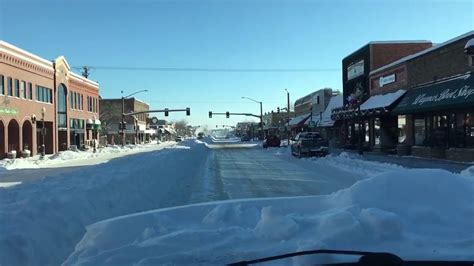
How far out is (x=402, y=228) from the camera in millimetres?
4668

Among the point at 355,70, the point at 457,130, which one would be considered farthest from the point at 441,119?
the point at 355,70

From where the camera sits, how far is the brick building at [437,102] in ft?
89.4

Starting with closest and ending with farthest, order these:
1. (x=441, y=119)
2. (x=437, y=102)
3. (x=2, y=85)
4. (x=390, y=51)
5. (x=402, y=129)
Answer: (x=437, y=102), (x=441, y=119), (x=402, y=129), (x=2, y=85), (x=390, y=51)

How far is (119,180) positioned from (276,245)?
1113 cm

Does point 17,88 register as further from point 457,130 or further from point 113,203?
point 113,203

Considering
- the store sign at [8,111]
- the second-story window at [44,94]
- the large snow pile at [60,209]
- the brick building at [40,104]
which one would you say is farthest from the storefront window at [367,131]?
the large snow pile at [60,209]

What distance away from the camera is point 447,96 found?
1101 inches

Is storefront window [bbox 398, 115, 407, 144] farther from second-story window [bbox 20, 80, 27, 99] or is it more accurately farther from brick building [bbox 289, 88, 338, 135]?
second-story window [bbox 20, 80, 27, 99]

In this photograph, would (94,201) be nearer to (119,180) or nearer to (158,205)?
(158,205)

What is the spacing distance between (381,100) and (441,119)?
29.2 ft

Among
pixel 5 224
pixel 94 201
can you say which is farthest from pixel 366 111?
pixel 5 224

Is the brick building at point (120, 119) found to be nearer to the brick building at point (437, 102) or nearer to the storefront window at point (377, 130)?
the storefront window at point (377, 130)

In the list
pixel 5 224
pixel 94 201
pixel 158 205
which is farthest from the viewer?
pixel 158 205

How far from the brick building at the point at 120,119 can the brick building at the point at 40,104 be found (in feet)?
122
